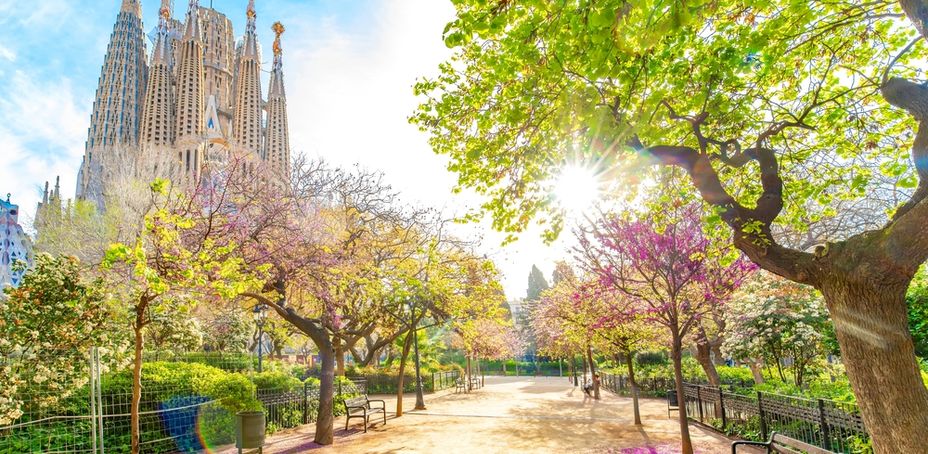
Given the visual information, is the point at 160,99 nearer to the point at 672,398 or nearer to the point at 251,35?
the point at 251,35

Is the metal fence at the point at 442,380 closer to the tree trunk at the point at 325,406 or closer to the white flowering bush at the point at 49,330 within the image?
the tree trunk at the point at 325,406

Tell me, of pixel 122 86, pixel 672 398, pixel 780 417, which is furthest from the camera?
pixel 122 86

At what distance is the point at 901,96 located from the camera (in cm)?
434

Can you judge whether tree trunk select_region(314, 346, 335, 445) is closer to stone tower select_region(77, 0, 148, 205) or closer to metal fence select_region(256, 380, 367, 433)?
metal fence select_region(256, 380, 367, 433)

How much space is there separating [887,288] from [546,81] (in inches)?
143

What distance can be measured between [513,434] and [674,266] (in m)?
Answer: 6.06

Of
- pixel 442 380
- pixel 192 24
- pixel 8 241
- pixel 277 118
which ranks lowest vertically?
pixel 442 380

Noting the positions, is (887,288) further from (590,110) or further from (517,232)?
(517,232)

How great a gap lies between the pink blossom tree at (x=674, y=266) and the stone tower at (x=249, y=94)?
115 metres

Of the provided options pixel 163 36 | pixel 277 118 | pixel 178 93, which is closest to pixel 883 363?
pixel 178 93

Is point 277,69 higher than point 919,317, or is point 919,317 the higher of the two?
point 277,69

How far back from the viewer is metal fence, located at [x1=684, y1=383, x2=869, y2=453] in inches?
298

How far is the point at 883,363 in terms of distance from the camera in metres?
3.86

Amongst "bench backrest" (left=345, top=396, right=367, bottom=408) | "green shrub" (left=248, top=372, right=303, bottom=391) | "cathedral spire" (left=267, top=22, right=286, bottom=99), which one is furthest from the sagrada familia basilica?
"bench backrest" (left=345, top=396, right=367, bottom=408)
